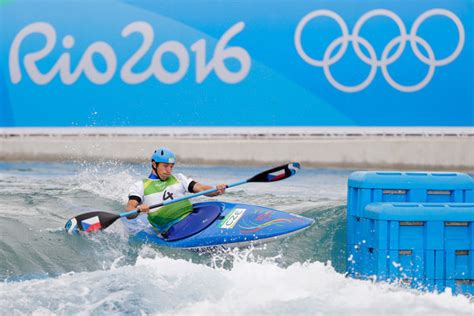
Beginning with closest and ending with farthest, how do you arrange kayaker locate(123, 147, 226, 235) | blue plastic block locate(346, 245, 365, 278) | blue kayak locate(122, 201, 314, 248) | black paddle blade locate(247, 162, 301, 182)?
blue plastic block locate(346, 245, 365, 278), blue kayak locate(122, 201, 314, 248), kayaker locate(123, 147, 226, 235), black paddle blade locate(247, 162, 301, 182)

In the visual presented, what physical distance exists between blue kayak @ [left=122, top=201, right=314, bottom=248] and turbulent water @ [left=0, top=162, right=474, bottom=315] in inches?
4.7

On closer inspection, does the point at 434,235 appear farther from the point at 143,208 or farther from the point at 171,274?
the point at 143,208

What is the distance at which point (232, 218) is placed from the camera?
9.25 m

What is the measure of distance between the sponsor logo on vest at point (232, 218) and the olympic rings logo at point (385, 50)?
7.80 m

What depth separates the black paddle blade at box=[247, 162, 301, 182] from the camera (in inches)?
386

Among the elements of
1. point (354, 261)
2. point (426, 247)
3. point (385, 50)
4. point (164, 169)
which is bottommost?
point (354, 261)

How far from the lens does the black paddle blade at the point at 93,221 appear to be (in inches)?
371

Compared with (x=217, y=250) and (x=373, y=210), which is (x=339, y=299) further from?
(x=217, y=250)

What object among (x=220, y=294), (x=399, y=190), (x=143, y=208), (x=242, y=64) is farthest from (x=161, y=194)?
(x=242, y=64)

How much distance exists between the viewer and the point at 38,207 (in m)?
12.7

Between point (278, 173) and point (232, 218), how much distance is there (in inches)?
35.4

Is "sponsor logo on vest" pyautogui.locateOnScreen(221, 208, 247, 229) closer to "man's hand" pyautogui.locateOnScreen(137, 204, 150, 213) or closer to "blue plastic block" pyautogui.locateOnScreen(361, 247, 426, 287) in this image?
"man's hand" pyautogui.locateOnScreen(137, 204, 150, 213)

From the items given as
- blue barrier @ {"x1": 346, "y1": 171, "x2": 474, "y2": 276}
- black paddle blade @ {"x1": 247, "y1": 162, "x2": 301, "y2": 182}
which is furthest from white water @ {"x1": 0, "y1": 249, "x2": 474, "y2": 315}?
black paddle blade @ {"x1": 247, "y1": 162, "x2": 301, "y2": 182}

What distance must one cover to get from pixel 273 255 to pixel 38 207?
4585 mm
